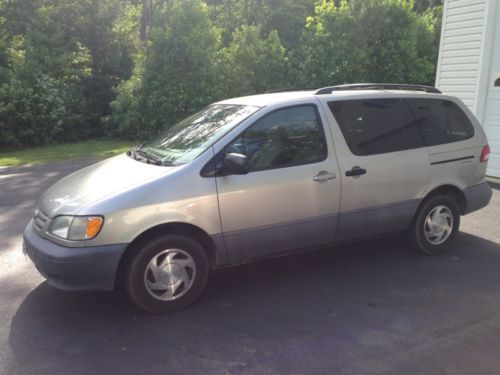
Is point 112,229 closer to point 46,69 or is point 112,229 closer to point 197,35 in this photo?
point 197,35

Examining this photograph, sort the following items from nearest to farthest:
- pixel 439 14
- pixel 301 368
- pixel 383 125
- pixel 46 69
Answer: pixel 301 368, pixel 383 125, pixel 46 69, pixel 439 14

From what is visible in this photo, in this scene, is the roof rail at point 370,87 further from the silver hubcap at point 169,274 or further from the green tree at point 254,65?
the green tree at point 254,65

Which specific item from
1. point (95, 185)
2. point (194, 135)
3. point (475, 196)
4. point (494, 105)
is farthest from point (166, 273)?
point (494, 105)

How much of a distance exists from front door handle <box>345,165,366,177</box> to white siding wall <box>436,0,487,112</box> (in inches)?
267

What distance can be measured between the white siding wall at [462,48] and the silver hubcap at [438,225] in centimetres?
577

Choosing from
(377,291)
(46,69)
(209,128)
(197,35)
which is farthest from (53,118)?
(377,291)

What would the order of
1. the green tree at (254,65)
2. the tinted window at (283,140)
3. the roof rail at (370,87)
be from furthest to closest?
1. the green tree at (254,65)
2. the roof rail at (370,87)
3. the tinted window at (283,140)

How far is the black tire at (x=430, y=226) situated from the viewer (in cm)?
513

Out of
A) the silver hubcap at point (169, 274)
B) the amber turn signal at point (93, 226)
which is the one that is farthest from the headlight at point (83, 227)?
A: the silver hubcap at point (169, 274)

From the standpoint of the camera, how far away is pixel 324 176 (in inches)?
174

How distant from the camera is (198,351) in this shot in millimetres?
3422

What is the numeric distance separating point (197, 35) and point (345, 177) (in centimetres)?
1393

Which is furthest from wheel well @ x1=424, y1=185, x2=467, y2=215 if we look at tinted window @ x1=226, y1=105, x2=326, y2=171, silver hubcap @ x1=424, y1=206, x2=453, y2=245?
tinted window @ x1=226, y1=105, x2=326, y2=171

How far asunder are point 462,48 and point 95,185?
911 cm
